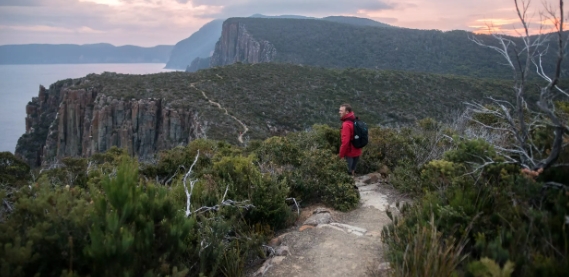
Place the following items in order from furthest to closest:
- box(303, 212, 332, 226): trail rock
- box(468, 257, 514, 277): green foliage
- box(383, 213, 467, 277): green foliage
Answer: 1. box(303, 212, 332, 226): trail rock
2. box(383, 213, 467, 277): green foliage
3. box(468, 257, 514, 277): green foliage

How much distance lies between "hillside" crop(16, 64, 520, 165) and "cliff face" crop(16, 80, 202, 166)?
0.08m

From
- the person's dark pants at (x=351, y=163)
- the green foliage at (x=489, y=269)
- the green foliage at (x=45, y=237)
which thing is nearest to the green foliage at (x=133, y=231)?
the green foliage at (x=45, y=237)

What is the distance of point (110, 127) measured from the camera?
32.6 metres

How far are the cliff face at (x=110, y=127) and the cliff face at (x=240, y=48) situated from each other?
152 feet

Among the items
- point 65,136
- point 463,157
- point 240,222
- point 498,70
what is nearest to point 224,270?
point 240,222

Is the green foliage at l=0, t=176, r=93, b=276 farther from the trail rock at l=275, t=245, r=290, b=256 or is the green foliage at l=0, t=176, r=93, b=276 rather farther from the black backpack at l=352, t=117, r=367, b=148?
the black backpack at l=352, t=117, r=367, b=148

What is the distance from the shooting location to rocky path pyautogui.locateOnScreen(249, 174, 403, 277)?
156 inches

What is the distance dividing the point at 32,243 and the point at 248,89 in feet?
105

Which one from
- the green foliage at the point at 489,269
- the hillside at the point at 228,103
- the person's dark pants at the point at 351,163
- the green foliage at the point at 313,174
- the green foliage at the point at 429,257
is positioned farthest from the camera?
the hillside at the point at 228,103

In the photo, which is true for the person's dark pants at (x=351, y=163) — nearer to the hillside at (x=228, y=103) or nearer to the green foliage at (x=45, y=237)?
the green foliage at (x=45, y=237)

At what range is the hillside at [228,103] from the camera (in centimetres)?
2853

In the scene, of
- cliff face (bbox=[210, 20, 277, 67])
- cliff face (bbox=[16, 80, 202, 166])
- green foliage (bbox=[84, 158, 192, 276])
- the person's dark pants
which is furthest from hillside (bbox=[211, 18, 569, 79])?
green foliage (bbox=[84, 158, 192, 276])

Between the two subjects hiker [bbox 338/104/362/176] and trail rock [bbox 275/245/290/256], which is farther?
hiker [bbox 338/104/362/176]

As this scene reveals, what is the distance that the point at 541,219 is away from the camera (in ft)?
9.43
